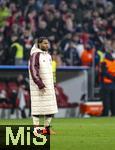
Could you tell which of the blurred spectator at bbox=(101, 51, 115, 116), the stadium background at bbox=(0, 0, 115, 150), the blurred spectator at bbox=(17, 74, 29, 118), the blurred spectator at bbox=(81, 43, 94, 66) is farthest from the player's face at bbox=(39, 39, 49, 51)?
the blurred spectator at bbox=(81, 43, 94, 66)

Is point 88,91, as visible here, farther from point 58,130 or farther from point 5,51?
point 58,130

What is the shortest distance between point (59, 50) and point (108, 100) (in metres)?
2.80

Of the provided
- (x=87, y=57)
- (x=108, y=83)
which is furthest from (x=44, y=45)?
(x=87, y=57)

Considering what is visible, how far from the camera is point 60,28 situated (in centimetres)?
3045

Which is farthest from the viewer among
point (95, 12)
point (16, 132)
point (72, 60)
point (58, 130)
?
point (95, 12)

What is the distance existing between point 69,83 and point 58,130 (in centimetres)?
867

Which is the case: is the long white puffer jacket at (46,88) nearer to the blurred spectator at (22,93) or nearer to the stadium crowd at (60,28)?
the blurred spectator at (22,93)

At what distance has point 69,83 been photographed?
27094 mm

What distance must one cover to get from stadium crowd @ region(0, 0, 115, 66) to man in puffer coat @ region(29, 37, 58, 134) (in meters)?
9.01

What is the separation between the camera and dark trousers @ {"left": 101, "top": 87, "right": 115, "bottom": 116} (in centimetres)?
2625

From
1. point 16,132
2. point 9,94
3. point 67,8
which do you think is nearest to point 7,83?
point 9,94

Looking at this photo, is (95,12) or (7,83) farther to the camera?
(95,12)

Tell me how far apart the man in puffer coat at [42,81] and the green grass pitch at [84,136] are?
0.61 metres

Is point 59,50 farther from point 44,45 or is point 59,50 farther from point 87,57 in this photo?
point 44,45
